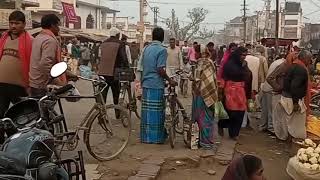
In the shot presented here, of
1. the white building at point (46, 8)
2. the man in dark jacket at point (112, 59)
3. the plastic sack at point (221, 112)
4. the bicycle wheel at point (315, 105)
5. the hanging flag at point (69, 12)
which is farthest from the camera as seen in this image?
the hanging flag at point (69, 12)

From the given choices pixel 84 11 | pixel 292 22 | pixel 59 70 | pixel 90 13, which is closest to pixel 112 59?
pixel 59 70

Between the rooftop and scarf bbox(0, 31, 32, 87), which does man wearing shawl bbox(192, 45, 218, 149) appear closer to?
scarf bbox(0, 31, 32, 87)

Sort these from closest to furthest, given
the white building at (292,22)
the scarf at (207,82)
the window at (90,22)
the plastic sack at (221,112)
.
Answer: the scarf at (207,82) < the plastic sack at (221,112) < the window at (90,22) < the white building at (292,22)

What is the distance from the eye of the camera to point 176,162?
693cm

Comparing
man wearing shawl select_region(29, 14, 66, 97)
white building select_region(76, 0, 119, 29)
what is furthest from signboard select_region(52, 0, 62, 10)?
man wearing shawl select_region(29, 14, 66, 97)

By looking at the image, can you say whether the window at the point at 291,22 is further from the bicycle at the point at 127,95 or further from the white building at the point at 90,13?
the bicycle at the point at 127,95

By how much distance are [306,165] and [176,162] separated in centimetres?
167

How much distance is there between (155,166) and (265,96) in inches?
177

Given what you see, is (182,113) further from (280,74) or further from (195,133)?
(280,74)

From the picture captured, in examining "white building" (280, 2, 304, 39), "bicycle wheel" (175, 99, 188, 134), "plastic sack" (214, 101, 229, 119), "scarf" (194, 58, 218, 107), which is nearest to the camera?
"scarf" (194, 58, 218, 107)

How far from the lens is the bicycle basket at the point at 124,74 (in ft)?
31.5

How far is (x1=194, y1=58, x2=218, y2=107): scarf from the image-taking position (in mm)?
7473

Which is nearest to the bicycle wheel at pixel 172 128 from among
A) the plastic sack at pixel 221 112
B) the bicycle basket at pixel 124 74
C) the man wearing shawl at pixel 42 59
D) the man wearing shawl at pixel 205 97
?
the man wearing shawl at pixel 205 97

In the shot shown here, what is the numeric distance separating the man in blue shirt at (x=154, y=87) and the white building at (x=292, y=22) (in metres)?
80.7
